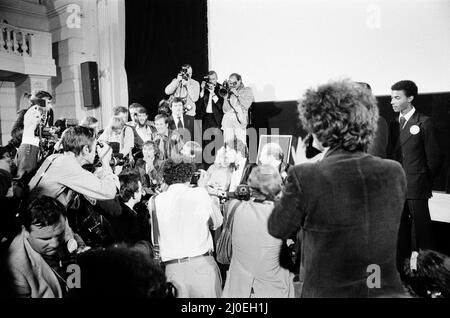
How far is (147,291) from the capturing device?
126 cm

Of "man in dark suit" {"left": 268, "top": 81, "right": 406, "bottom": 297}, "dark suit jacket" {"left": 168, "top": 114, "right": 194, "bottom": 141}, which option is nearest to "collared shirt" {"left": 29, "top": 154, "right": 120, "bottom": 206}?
"man in dark suit" {"left": 268, "top": 81, "right": 406, "bottom": 297}

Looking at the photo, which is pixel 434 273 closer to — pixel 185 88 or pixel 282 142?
pixel 282 142

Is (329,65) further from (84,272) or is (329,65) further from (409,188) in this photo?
(84,272)

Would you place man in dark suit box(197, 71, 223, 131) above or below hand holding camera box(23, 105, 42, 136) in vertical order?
above

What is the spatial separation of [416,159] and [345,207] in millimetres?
2152

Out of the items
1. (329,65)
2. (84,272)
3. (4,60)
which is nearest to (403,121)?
(329,65)

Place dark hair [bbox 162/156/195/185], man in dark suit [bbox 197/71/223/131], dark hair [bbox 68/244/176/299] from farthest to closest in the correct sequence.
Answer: man in dark suit [bbox 197/71/223/131] → dark hair [bbox 162/156/195/185] → dark hair [bbox 68/244/176/299]

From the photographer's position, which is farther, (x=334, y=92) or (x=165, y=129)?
(x=165, y=129)

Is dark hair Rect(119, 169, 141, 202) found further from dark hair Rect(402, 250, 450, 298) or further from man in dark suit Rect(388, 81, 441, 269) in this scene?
man in dark suit Rect(388, 81, 441, 269)

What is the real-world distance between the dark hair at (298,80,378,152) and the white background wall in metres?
2.50

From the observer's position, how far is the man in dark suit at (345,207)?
1.08 meters

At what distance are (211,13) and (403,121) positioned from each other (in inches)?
147

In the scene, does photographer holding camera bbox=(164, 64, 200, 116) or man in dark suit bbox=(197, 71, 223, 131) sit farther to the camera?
man in dark suit bbox=(197, 71, 223, 131)

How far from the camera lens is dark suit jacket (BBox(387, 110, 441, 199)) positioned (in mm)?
2773
